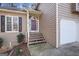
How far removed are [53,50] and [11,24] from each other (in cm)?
80

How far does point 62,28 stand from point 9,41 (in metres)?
0.90

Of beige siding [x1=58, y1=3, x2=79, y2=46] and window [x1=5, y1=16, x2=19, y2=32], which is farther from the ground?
beige siding [x1=58, y1=3, x2=79, y2=46]

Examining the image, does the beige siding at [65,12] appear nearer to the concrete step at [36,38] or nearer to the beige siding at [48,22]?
the beige siding at [48,22]

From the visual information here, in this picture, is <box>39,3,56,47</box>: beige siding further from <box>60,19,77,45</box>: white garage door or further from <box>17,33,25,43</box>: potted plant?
<box>17,33,25,43</box>: potted plant

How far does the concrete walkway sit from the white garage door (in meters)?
0.09

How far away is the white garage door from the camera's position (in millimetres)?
2133

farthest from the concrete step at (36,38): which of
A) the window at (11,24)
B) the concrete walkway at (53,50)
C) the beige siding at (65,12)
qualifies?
the beige siding at (65,12)

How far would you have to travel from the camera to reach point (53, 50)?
206 centimetres

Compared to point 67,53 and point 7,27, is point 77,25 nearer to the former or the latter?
point 67,53

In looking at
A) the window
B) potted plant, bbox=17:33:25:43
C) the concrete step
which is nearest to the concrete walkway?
the concrete step

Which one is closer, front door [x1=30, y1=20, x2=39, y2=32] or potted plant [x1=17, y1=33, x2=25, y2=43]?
potted plant [x1=17, y1=33, x2=25, y2=43]

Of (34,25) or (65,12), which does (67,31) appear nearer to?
(65,12)

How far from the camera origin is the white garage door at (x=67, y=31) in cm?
213

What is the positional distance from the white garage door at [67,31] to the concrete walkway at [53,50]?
88 millimetres
